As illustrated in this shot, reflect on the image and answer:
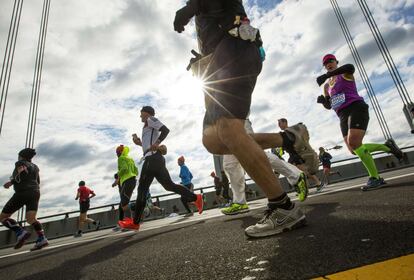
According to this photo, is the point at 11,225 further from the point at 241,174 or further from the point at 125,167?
the point at 241,174

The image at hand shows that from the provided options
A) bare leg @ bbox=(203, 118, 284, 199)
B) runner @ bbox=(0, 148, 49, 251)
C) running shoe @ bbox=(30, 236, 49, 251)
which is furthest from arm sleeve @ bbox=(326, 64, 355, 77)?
runner @ bbox=(0, 148, 49, 251)

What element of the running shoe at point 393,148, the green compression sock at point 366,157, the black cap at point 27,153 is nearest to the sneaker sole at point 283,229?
the green compression sock at point 366,157

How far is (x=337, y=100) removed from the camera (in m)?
3.71

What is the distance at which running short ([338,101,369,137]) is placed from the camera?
3463 mm

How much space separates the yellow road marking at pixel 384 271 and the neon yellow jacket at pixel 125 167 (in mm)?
5641

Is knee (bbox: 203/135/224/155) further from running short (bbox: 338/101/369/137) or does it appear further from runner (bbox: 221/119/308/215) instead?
running short (bbox: 338/101/369/137)

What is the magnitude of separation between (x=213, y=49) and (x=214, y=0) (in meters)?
0.33

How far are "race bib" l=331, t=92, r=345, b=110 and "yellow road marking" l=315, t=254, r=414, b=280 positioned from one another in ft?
10.7

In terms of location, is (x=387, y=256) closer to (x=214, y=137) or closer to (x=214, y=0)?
(x=214, y=137)

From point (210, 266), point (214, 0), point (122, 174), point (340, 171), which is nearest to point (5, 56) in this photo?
point (122, 174)

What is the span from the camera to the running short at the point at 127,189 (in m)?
5.70

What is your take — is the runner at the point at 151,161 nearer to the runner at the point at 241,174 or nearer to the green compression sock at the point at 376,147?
the runner at the point at 241,174

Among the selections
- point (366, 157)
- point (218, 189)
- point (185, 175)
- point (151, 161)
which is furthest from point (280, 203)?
point (218, 189)

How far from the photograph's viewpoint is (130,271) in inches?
53.2
